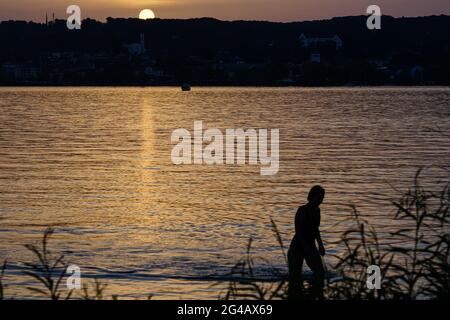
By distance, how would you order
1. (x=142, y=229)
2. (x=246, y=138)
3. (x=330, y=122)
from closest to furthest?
(x=142, y=229), (x=246, y=138), (x=330, y=122)

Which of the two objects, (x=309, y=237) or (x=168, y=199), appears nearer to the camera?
(x=309, y=237)

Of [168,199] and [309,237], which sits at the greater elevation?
[309,237]

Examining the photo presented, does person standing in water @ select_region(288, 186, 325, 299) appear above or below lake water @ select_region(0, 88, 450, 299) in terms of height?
above

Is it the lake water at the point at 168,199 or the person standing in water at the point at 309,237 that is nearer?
the person standing in water at the point at 309,237

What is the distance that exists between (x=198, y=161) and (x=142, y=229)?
21.9m

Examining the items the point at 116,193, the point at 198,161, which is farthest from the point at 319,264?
the point at 198,161

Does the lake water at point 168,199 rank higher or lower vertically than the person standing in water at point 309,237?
lower

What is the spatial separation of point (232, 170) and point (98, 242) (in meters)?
19.3

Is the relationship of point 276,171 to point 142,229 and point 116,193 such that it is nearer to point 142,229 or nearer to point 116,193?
point 116,193

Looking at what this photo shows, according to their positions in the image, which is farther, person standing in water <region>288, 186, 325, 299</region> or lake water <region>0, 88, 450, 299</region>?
lake water <region>0, 88, 450, 299</region>

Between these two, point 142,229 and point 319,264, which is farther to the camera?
point 142,229
